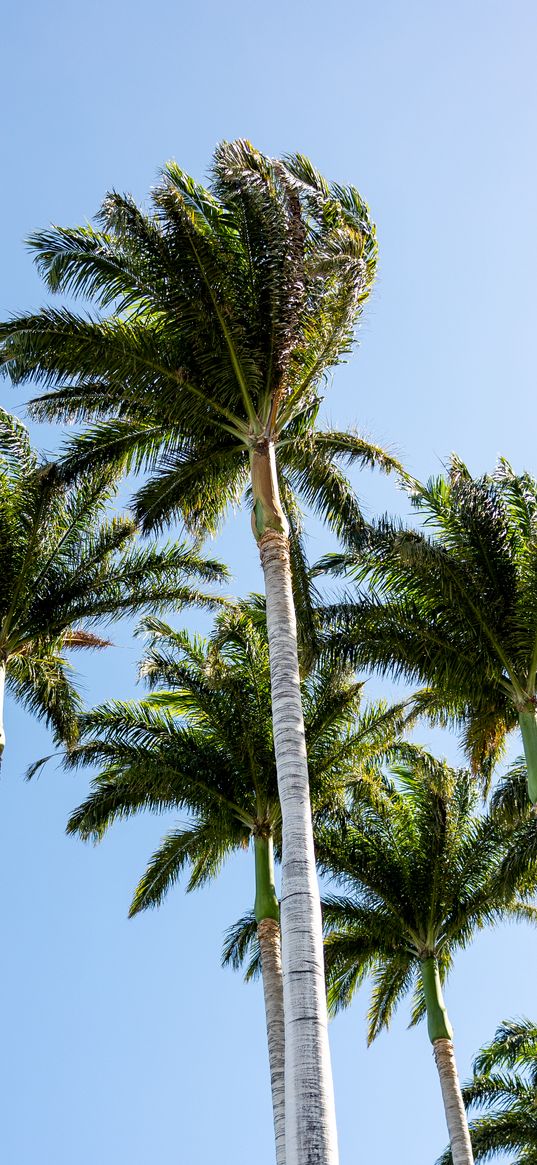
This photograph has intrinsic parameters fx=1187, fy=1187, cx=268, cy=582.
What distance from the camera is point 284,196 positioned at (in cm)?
1399

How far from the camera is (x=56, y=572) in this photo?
1839cm

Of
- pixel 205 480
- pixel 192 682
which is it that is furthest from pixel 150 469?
pixel 192 682

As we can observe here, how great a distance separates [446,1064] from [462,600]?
8.65 meters

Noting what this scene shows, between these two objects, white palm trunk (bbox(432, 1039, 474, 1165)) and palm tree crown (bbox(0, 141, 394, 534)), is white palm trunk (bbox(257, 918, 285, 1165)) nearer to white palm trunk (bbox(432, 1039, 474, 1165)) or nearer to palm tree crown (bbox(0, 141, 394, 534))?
white palm trunk (bbox(432, 1039, 474, 1165))

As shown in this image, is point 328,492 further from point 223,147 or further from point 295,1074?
point 295,1074

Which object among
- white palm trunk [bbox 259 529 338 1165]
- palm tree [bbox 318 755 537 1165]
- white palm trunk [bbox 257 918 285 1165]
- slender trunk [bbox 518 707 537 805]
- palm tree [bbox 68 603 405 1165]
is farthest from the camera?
palm tree [bbox 318 755 537 1165]

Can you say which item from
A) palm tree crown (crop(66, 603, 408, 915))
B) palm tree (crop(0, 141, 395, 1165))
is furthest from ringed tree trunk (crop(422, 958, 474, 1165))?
palm tree (crop(0, 141, 395, 1165))

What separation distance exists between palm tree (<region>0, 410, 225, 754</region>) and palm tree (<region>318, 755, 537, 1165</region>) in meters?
4.98

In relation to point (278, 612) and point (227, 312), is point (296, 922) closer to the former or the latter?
point (278, 612)

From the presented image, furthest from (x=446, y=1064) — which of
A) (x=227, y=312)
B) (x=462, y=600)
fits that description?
(x=227, y=312)

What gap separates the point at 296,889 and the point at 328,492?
7297 mm

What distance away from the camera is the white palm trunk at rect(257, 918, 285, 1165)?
15.7 metres

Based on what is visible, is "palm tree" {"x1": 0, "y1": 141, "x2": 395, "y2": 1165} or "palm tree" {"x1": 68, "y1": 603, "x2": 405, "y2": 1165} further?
"palm tree" {"x1": 68, "y1": 603, "x2": 405, "y2": 1165}

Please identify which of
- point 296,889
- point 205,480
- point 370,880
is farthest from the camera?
point 370,880
